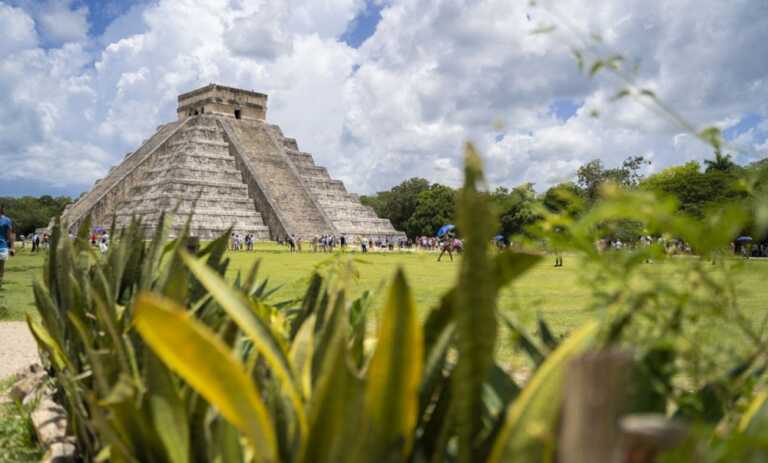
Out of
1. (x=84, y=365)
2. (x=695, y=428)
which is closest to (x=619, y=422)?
(x=695, y=428)

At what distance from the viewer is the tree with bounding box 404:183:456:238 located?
6197cm

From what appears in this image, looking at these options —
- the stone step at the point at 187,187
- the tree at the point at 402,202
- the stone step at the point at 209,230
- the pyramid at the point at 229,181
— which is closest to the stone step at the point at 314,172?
the pyramid at the point at 229,181

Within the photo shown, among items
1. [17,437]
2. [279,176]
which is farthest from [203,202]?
[17,437]

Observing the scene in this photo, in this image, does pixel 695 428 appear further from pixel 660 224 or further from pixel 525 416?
pixel 660 224

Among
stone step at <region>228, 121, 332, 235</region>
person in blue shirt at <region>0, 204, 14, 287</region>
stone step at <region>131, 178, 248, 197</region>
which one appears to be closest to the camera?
person in blue shirt at <region>0, 204, 14, 287</region>

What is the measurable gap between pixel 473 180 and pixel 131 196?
40065 mm

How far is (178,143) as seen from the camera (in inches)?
1650

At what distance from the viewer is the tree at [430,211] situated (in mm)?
61969

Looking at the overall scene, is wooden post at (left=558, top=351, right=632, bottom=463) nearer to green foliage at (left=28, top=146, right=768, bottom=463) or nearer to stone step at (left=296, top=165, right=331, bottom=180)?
green foliage at (left=28, top=146, right=768, bottom=463)

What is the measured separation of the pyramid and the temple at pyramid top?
67 mm

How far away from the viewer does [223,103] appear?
45.2m

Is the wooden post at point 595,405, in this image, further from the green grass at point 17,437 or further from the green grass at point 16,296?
the green grass at point 16,296

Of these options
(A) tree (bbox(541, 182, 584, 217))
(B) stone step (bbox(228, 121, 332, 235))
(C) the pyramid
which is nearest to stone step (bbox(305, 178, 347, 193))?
(C) the pyramid

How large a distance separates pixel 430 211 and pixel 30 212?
43.8 meters
